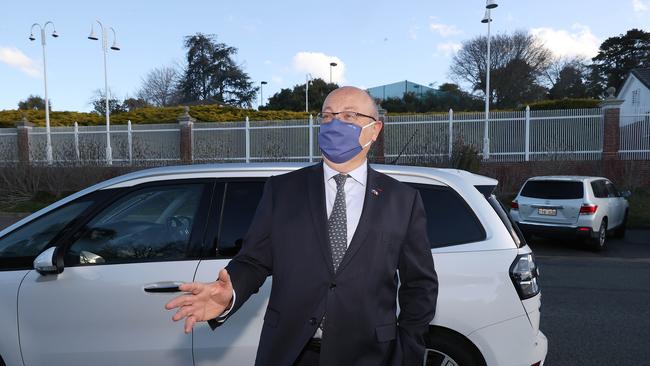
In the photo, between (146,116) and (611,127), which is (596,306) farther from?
(146,116)

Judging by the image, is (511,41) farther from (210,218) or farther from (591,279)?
(210,218)

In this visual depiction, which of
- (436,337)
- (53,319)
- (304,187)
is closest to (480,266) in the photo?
(436,337)

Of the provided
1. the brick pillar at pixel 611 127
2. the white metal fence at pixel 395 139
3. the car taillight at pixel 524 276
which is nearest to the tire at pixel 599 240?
the white metal fence at pixel 395 139

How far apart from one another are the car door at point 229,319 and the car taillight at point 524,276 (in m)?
1.51

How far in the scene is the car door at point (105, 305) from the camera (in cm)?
296

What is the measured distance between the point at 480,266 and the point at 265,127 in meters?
20.8

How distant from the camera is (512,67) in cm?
4784

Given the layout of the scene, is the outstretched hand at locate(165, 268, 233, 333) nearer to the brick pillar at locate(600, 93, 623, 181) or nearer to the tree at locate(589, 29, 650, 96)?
the brick pillar at locate(600, 93, 623, 181)

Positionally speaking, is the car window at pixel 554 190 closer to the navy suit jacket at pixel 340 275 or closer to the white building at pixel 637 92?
the navy suit jacket at pixel 340 275

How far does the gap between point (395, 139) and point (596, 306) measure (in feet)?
52.9

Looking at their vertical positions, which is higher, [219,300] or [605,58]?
[605,58]

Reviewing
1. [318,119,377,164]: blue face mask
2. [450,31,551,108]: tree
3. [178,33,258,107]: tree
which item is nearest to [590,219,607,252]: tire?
[318,119,377,164]: blue face mask

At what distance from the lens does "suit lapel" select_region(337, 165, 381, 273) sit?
1845 millimetres

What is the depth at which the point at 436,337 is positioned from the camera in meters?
2.98
